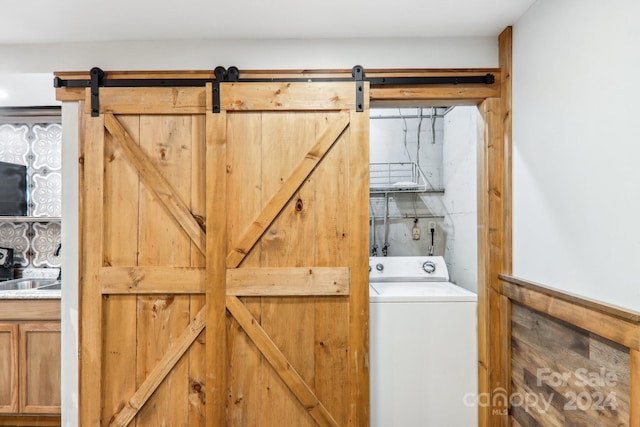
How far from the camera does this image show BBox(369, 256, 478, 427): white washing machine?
6.77ft

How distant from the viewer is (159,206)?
2.04 m

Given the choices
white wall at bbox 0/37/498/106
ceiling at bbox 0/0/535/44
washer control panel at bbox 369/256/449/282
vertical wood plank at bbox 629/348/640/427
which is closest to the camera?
vertical wood plank at bbox 629/348/640/427

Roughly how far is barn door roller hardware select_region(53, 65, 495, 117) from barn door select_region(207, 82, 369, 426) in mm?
52

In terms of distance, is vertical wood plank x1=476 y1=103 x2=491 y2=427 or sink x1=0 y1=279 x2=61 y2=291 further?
sink x1=0 y1=279 x2=61 y2=291

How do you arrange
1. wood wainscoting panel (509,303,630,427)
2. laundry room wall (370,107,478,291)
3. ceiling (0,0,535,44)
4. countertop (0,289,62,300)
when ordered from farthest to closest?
1. laundry room wall (370,107,478,291)
2. countertop (0,289,62,300)
3. ceiling (0,0,535,44)
4. wood wainscoting panel (509,303,630,427)

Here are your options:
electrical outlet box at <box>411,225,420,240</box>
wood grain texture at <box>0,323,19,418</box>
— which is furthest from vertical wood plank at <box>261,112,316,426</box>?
wood grain texture at <box>0,323,19,418</box>

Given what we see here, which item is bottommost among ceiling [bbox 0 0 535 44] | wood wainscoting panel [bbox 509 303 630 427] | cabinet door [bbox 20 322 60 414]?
cabinet door [bbox 20 322 60 414]

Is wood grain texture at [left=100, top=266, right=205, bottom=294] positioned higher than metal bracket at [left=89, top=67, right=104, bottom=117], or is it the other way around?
metal bracket at [left=89, top=67, right=104, bottom=117]

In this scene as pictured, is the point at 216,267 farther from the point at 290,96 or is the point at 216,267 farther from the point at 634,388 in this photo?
the point at 634,388

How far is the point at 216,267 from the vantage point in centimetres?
197

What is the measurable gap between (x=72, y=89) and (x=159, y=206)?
2.78 ft

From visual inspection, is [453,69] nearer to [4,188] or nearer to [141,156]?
[141,156]

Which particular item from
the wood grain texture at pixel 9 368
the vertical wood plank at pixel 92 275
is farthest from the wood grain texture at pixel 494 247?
the wood grain texture at pixel 9 368

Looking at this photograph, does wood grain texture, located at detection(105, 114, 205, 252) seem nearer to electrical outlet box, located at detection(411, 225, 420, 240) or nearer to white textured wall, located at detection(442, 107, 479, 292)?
white textured wall, located at detection(442, 107, 479, 292)
